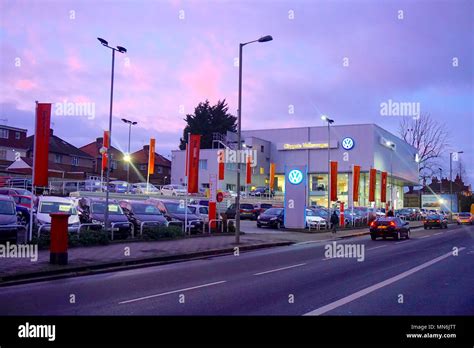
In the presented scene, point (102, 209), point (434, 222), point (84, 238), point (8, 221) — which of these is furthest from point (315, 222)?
point (8, 221)

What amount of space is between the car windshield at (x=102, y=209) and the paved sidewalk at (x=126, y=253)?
A: 2714 millimetres

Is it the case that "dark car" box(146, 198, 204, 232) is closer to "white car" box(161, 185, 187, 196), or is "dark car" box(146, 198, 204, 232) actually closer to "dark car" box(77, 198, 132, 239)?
"dark car" box(77, 198, 132, 239)

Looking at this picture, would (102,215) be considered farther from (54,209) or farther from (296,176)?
(296,176)

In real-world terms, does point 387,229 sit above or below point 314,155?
→ below

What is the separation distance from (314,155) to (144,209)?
50.2 m

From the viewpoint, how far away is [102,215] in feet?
74.1

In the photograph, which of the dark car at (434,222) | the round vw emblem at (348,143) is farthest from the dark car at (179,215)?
the round vw emblem at (348,143)

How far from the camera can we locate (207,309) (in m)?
8.66

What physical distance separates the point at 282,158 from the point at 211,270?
61.7m

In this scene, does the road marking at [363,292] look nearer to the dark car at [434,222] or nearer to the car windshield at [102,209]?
the car windshield at [102,209]

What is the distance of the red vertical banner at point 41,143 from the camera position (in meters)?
17.5

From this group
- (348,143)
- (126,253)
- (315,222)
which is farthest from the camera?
(348,143)

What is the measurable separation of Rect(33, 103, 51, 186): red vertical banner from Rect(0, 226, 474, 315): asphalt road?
571cm
